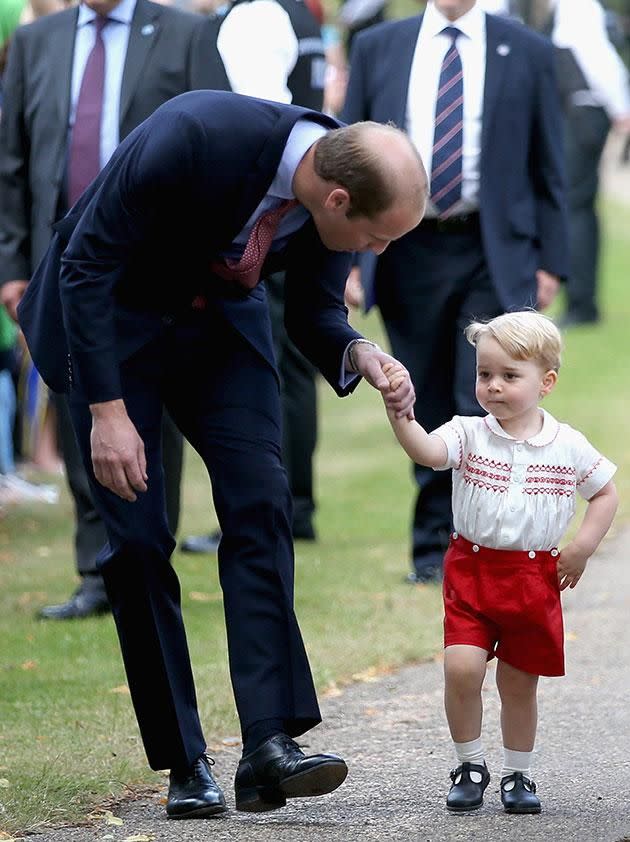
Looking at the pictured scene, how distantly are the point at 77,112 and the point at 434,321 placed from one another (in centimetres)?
163

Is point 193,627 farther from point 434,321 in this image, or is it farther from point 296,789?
point 296,789

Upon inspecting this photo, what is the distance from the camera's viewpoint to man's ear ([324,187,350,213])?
4.11 meters

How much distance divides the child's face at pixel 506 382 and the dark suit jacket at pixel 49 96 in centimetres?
263

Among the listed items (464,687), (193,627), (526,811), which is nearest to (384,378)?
(464,687)

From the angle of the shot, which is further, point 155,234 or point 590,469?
point 590,469

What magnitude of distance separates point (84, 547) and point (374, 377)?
9.31ft

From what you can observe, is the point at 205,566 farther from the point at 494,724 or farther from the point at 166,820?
the point at 166,820

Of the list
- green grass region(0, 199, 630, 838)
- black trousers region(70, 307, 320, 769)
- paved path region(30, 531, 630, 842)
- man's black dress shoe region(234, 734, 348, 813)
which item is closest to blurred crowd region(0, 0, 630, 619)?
green grass region(0, 199, 630, 838)

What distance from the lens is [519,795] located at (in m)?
4.37

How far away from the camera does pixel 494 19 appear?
7.18 meters

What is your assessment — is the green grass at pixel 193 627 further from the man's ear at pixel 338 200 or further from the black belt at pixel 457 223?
the man's ear at pixel 338 200

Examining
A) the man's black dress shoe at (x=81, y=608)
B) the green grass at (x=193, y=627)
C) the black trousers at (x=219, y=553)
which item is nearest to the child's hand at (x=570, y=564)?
the black trousers at (x=219, y=553)

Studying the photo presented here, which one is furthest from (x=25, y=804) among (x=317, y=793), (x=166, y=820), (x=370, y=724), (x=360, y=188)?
(x=360, y=188)

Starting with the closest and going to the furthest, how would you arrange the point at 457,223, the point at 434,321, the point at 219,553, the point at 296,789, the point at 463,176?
the point at 296,789
the point at 219,553
the point at 463,176
the point at 457,223
the point at 434,321
